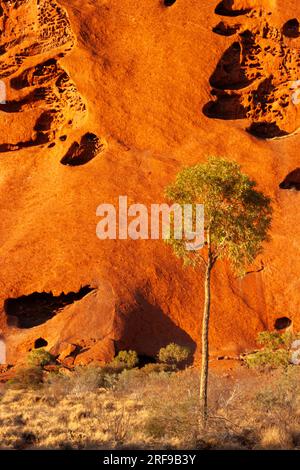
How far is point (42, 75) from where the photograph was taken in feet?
119

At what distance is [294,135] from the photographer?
33.0m

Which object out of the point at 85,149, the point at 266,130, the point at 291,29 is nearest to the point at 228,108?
the point at 266,130

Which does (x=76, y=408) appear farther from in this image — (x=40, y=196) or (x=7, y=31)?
(x=7, y=31)

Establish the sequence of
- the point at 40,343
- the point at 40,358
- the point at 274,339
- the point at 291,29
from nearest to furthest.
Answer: the point at 40,358 < the point at 274,339 < the point at 40,343 < the point at 291,29

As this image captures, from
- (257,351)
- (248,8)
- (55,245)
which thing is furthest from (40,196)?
(248,8)

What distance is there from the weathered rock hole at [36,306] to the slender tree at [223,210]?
11965mm

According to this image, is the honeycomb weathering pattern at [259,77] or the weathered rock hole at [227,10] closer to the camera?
the honeycomb weathering pattern at [259,77]

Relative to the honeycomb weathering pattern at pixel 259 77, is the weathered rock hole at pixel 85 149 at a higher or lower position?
lower

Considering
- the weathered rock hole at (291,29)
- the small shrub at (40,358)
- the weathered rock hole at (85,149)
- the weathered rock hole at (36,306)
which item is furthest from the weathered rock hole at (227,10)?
the small shrub at (40,358)

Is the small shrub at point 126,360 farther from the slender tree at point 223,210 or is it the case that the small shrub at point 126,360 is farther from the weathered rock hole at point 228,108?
the weathered rock hole at point 228,108

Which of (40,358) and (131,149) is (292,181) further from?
(40,358)

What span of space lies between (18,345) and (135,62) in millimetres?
18844

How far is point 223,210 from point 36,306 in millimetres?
14917

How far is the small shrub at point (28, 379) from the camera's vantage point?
830 inches
